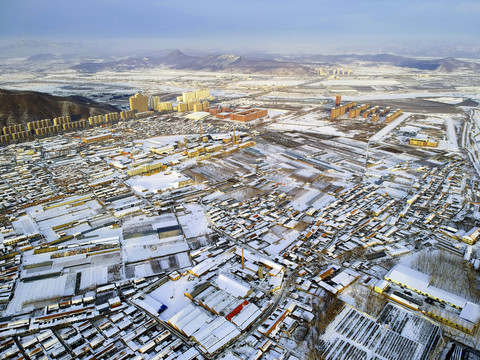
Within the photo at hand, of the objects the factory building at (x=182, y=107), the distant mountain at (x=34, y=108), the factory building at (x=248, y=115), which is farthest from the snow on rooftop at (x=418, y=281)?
the distant mountain at (x=34, y=108)

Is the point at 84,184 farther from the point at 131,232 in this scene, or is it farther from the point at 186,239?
the point at 186,239

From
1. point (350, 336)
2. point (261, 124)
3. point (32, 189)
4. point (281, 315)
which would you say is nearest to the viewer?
point (350, 336)

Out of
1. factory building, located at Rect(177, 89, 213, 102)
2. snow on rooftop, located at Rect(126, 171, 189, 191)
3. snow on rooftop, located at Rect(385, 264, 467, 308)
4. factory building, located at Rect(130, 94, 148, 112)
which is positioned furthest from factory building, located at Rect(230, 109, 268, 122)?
snow on rooftop, located at Rect(385, 264, 467, 308)

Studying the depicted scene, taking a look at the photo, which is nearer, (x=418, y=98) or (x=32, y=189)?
(x=32, y=189)

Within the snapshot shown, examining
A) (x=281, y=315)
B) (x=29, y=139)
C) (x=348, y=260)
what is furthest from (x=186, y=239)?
(x=29, y=139)

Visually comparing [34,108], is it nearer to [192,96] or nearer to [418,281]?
Result: [192,96]

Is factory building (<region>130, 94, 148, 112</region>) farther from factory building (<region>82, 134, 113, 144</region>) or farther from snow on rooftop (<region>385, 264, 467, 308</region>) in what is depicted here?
snow on rooftop (<region>385, 264, 467, 308</region>)

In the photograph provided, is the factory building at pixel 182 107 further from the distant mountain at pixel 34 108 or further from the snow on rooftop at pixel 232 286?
the snow on rooftop at pixel 232 286
